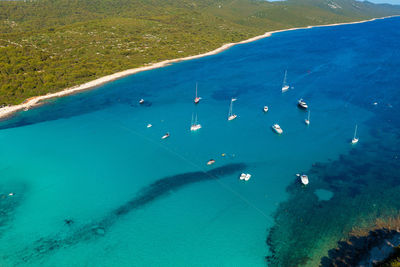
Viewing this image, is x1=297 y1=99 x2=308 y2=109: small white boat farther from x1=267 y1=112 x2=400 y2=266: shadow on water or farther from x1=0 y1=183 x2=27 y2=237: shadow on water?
x1=0 y1=183 x2=27 y2=237: shadow on water

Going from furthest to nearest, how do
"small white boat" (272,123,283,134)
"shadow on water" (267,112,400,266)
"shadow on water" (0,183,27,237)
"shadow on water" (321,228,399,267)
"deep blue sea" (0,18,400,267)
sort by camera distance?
"small white boat" (272,123,283,134) → "shadow on water" (0,183,27,237) → "deep blue sea" (0,18,400,267) → "shadow on water" (267,112,400,266) → "shadow on water" (321,228,399,267)

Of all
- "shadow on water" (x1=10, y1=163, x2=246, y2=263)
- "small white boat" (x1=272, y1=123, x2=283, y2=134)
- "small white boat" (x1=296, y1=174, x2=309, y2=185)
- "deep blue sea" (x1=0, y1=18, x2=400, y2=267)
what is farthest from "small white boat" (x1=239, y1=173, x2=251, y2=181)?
"small white boat" (x1=272, y1=123, x2=283, y2=134)

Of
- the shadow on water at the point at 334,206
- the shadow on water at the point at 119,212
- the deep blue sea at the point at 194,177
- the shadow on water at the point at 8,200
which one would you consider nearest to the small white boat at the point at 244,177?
the deep blue sea at the point at 194,177

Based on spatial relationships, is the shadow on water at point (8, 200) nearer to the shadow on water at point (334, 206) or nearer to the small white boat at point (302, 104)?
the shadow on water at point (334, 206)

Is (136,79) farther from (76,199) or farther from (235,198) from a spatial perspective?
(235,198)

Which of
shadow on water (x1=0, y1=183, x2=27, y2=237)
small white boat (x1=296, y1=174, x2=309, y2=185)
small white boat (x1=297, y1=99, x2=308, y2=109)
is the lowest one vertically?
shadow on water (x1=0, y1=183, x2=27, y2=237)

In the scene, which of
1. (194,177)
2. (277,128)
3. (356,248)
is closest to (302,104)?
(277,128)

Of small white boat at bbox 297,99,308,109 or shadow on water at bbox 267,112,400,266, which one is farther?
small white boat at bbox 297,99,308,109
